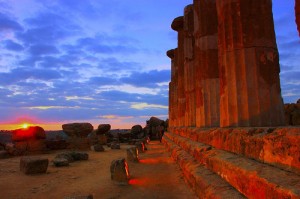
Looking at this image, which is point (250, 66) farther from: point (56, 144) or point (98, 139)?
point (98, 139)

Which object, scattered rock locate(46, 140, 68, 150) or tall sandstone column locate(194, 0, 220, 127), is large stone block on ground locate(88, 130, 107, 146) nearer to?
scattered rock locate(46, 140, 68, 150)

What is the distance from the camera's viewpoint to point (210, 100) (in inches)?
320

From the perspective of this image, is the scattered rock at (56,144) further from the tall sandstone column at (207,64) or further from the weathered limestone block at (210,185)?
the weathered limestone block at (210,185)

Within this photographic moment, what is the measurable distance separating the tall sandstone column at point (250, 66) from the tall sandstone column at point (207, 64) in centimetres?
261

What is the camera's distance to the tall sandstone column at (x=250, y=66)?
4.92 m

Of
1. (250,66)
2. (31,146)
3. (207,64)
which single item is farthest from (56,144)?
(250,66)

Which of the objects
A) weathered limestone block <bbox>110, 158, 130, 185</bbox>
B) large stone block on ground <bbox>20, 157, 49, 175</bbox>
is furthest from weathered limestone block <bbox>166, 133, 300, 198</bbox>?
large stone block on ground <bbox>20, 157, 49, 175</bbox>

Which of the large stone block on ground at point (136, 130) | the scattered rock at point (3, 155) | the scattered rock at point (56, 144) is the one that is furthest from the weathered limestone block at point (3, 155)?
the large stone block on ground at point (136, 130)

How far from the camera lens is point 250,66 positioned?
200 inches

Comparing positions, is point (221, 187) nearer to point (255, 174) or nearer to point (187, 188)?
point (255, 174)

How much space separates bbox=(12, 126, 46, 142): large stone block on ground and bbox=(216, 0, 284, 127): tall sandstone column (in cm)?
1488

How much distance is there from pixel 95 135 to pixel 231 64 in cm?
2276

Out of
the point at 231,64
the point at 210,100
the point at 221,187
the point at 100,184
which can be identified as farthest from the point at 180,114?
the point at 221,187

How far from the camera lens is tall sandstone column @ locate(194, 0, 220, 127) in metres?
8.10
